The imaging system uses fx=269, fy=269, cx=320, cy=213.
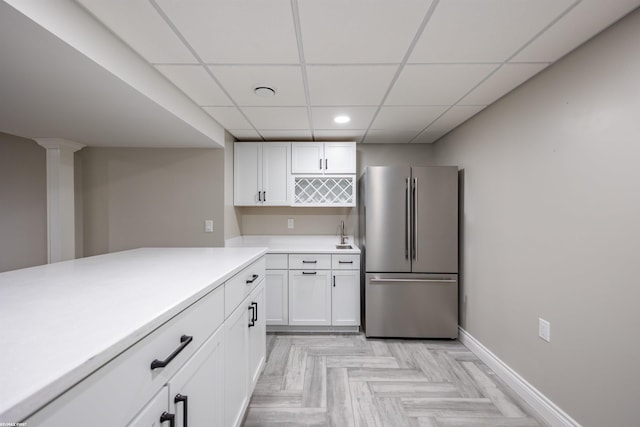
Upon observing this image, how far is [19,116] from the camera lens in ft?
6.38

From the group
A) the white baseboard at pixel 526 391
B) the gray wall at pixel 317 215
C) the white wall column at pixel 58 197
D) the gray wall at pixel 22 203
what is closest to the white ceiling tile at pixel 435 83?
the gray wall at pixel 317 215

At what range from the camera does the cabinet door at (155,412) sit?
655 mm

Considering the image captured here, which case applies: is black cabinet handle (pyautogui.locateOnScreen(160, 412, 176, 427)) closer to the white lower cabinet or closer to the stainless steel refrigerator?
the white lower cabinet

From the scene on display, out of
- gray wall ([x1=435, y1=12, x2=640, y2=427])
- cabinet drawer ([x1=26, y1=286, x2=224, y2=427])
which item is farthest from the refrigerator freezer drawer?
cabinet drawer ([x1=26, y1=286, x2=224, y2=427])

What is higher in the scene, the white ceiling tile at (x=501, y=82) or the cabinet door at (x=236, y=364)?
the white ceiling tile at (x=501, y=82)

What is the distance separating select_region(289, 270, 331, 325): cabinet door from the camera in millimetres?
2863

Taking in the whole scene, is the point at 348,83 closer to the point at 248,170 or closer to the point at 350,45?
the point at 350,45

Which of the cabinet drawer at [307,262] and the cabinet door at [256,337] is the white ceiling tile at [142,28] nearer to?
the cabinet door at [256,337]

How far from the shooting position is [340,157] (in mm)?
3223

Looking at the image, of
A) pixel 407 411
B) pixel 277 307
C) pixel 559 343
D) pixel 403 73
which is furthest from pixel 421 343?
pixel 403 73

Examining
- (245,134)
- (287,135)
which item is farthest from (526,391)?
(245,134)

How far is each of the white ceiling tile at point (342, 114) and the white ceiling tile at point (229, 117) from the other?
680 mm

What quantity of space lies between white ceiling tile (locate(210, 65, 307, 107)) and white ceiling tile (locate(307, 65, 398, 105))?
101mm

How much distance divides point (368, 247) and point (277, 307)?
1.16 metres
